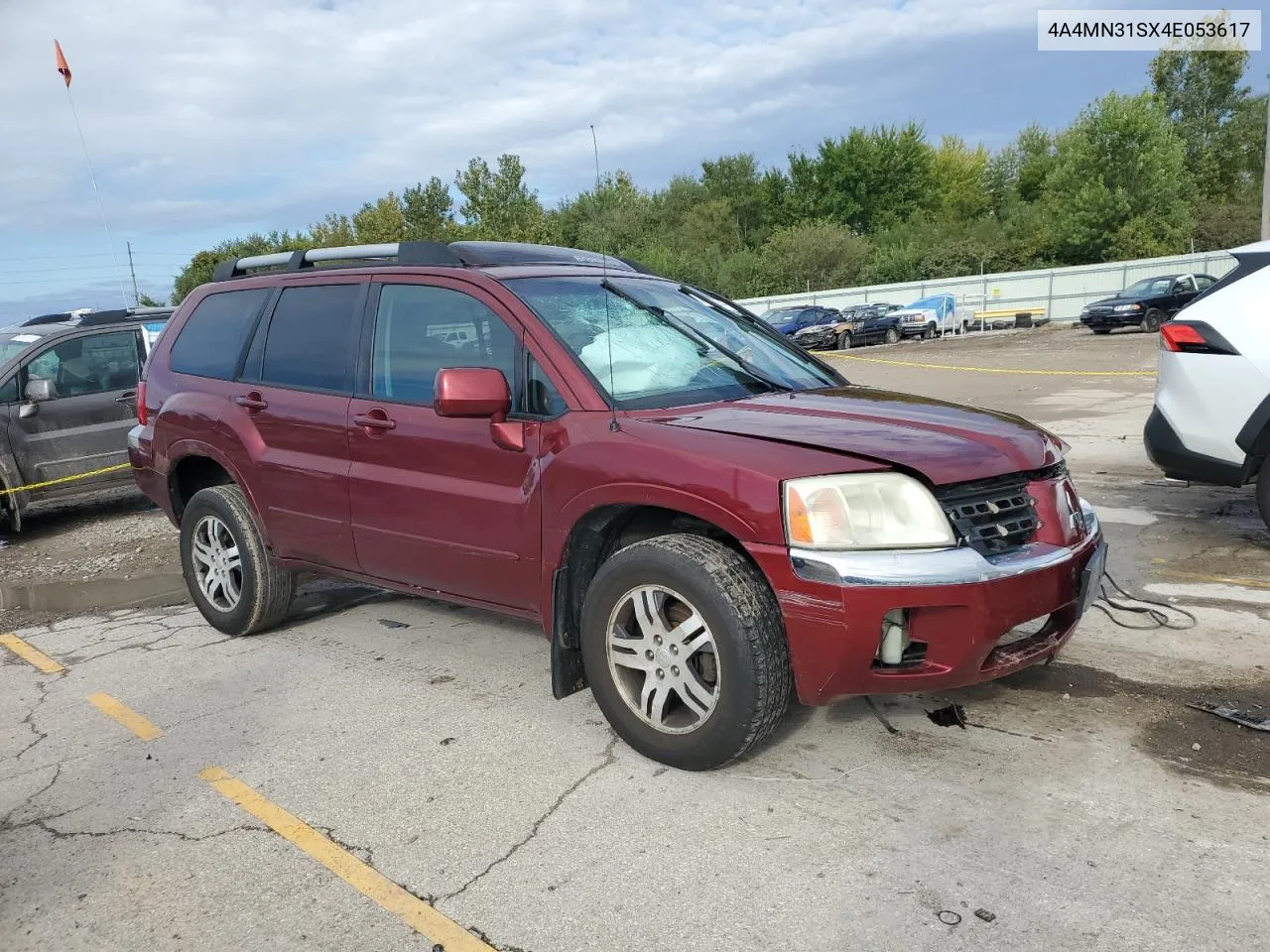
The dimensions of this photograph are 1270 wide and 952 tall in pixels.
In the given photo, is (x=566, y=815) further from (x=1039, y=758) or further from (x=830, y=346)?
(x=830, y=346)

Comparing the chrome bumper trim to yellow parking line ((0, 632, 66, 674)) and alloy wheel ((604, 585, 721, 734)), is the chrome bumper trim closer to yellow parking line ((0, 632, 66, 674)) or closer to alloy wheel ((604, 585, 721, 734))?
alloy wheel ((604, 585, 721, 734))

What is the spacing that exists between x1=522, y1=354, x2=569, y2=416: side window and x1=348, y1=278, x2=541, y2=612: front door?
0.21 feet

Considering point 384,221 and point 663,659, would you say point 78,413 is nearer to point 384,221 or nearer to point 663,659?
point 663,659

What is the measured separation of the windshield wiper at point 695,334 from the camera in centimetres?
412

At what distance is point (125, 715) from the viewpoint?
13.9 feet

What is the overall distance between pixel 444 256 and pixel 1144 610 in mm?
3708

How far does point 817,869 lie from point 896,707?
1.18 meters

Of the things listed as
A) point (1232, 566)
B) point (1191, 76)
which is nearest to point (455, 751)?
point (1232, 566)

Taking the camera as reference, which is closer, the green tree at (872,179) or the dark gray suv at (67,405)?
the dark gray suv at (67,405)

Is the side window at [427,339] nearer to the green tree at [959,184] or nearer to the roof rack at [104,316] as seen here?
the roof rack at [104,316]

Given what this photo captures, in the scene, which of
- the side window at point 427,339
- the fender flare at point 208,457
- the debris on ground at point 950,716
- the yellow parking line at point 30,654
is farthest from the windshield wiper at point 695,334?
the yellow parking line at point 30,654

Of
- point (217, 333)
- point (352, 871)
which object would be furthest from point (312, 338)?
point (352, 871)

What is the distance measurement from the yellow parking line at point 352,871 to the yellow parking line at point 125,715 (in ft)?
1.93

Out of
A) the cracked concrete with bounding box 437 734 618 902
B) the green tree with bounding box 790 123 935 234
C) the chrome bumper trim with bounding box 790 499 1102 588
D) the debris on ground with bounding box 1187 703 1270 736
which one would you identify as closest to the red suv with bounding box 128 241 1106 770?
the chrome bumper trim with bounding box 790 499 1102 588
